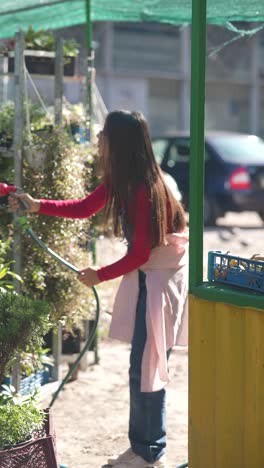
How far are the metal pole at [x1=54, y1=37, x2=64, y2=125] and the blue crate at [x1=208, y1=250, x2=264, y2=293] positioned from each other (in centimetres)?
202

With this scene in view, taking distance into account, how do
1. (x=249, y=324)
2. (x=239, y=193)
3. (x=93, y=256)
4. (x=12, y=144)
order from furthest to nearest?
(x=239, y=193), (x=93, y=256), (x=12, y=144), (x=249, y=324)

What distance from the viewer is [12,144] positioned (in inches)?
202

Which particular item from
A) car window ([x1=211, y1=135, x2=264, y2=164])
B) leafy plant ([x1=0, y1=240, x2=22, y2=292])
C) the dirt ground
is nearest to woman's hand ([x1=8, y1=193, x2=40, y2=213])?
leafy plant ([x1=0, y1=240, x2=22, y2=292])

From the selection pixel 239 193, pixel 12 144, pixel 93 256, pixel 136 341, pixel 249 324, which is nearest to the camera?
pixel 249 324

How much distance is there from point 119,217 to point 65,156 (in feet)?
3.10

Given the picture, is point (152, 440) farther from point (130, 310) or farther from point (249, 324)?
point (249, 324)

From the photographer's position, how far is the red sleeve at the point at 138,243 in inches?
169

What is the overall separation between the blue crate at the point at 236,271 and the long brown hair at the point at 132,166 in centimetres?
57

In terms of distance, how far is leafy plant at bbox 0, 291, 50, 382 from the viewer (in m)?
3.63

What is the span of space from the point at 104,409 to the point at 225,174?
8.93 meters

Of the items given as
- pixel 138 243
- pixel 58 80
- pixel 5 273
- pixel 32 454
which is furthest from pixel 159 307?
pixel 58 80

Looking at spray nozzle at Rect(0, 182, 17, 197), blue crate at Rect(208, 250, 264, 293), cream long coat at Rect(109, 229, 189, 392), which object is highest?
spray nozzle at Rect(0, 182, 17, 197)

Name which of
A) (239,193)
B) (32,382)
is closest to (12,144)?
(32,382)

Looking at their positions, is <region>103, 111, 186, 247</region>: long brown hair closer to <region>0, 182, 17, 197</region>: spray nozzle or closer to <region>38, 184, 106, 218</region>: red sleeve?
<region>38, 184, 106, 218</region>: red sleeve
